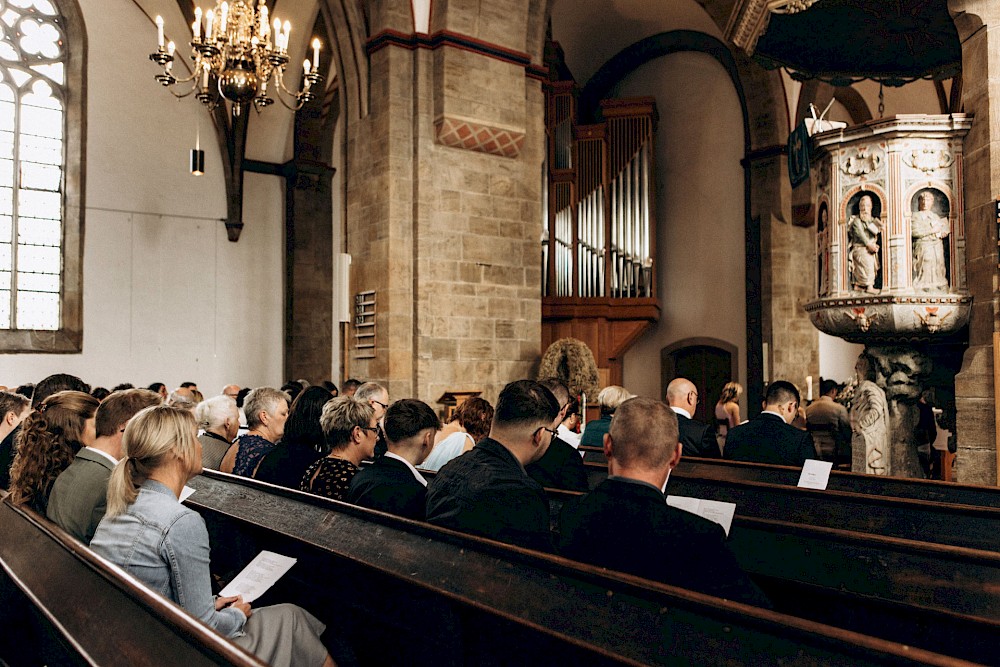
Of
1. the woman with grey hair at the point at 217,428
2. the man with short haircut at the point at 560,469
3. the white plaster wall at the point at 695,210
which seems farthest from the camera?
the white plaster wall at the point at 695,210

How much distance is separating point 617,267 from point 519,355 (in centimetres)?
330

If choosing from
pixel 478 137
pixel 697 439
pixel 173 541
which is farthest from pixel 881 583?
pixel 478 137

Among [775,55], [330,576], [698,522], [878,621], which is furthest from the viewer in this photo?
[775,55]

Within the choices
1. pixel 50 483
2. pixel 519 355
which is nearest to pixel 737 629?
pixel 50 483

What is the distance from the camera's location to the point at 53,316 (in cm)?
1191

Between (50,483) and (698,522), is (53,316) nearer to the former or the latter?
(50,483)

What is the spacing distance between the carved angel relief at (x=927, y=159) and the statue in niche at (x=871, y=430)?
1575 mm

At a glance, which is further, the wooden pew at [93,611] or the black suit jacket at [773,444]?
the black suit jacket at [773,444]

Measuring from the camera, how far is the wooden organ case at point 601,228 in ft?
37.1

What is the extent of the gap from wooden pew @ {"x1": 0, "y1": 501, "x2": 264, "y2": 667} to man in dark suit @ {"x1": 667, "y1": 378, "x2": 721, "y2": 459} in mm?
3584

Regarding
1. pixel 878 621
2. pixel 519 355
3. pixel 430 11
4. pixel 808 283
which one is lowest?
pixel 878 621

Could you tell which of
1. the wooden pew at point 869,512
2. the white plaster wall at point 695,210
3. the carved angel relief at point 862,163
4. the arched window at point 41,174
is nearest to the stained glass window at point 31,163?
the arched window at point 41,174

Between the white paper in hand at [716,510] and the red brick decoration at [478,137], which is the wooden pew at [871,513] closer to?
the white paper in hand at [716,510]

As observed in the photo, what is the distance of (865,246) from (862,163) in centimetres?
59
